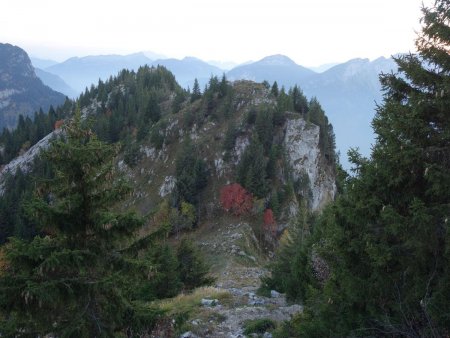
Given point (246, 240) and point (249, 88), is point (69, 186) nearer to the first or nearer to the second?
point (246, 240)

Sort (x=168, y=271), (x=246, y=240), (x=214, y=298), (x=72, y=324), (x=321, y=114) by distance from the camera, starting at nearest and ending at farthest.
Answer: (x=72, y=324), (x=214, y=298), (x=168, y=271), (x=246, y=240), (x=321, y=114)

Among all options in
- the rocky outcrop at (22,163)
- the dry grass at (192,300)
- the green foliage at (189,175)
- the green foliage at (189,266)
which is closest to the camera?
the dry grass at (192,300)

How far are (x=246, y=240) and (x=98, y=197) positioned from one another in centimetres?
4764

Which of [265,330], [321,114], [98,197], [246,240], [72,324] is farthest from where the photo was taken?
[321,114]

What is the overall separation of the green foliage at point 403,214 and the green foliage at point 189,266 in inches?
824

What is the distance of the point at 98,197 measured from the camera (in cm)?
920

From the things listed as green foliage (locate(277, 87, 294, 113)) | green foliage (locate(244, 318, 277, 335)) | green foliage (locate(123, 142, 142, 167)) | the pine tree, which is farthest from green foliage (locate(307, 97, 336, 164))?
the pine tree

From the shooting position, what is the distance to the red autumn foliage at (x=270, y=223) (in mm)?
59938

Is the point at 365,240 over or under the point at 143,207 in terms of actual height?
over

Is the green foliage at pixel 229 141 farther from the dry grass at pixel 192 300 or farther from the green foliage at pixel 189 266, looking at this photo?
the dry grass at pixel 192 300

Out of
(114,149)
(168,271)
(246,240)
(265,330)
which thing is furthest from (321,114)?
(114,149)

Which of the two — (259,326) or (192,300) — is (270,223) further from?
(259,326)

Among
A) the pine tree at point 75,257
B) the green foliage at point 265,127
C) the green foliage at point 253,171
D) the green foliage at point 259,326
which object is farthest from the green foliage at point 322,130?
the pine tree at point 75,257

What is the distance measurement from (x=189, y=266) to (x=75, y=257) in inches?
935
